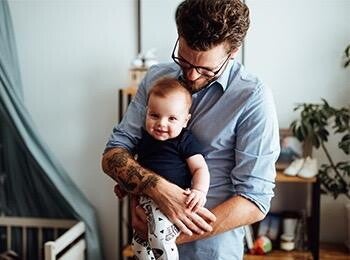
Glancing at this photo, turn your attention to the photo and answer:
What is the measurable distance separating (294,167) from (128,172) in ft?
4.31

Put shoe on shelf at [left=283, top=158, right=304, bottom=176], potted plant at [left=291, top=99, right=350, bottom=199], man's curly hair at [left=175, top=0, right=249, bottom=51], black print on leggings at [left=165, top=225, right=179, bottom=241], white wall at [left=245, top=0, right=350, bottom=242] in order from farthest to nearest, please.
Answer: white wall at [left=245, top=0, right=350, bottom=242] → shoe on shelf at [left=283, top=158, right=304, bottom=176] → potted plant at [left=291, top=99, right=350, bottom=199] → black print on leggings at [left=165, top=225, right=179, bottom=241] → man's curly hair at [left=175, top=0, right=249, bottom=51]

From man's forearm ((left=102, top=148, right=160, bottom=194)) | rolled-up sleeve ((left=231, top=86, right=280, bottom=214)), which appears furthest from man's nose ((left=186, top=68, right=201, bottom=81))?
man's forearm ((left=102, top=148, right=160, bottom=194))

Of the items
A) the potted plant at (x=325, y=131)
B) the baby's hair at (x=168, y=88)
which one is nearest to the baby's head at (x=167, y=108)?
the baby's hair at (x=168, y=88)

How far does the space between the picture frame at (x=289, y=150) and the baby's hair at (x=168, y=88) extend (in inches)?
51.6

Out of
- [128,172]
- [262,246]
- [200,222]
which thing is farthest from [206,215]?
[262,246]

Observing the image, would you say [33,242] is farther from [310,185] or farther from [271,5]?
[271,5]

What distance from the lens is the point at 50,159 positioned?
2.67 m

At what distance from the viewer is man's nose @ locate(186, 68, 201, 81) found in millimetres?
1335

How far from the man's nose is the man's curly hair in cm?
8

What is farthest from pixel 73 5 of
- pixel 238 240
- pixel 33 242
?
pixel 238 240

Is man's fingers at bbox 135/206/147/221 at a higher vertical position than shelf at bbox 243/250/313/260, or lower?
higher

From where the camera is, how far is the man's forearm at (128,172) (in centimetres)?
137

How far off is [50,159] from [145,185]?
1434mm

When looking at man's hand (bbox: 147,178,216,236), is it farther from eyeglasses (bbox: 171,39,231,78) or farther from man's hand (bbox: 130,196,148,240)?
eyeglasses (bbox: 171,39,231,78)
